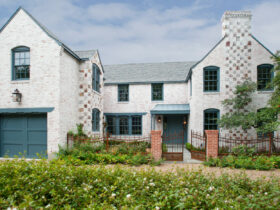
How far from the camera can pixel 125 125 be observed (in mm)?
17453

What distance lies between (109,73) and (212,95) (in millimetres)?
10938

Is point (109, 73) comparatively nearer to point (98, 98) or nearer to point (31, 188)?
point (98, 98)

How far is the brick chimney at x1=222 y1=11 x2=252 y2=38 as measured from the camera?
12.1m

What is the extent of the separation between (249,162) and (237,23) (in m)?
9.35

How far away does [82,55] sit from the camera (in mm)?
12242

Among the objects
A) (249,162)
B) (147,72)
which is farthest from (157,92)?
(249,162)

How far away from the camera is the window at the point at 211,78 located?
12.7 metres

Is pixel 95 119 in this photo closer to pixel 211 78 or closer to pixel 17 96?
pixel 17 96

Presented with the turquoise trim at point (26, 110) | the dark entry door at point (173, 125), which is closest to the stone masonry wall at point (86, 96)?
the turquoise trim at point (26, 110)


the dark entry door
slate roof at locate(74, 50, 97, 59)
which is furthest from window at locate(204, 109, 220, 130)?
slate roof at locate(74, 50, 97, 59)

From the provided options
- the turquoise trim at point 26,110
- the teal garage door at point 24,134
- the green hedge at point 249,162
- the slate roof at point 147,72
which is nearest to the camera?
the green hedge at point 249,162

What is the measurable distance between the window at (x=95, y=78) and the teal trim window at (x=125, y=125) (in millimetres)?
4777

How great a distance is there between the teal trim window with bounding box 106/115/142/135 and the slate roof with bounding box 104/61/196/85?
11.4ft

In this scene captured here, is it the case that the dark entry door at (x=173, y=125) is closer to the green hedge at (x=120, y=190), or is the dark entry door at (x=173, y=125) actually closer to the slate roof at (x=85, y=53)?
the slate roof at (x=85, y=53)
